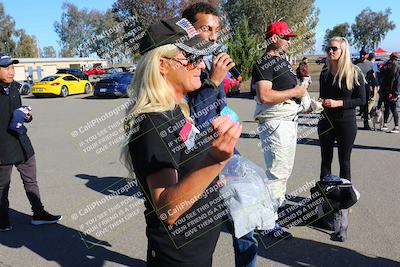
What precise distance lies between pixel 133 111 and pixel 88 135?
8.81m

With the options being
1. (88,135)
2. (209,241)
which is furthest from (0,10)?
(209,241)

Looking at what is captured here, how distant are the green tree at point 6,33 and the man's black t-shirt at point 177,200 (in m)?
75.5

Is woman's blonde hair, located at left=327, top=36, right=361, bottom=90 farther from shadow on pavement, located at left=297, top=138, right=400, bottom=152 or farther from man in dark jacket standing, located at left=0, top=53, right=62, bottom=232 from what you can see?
shadow on pavement, located at left=297, top=138, right=400, bottom=152

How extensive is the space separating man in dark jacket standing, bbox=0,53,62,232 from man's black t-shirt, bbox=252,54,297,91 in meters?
2.66

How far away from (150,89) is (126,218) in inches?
129

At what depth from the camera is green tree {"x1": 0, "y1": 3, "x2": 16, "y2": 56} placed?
67.6 m

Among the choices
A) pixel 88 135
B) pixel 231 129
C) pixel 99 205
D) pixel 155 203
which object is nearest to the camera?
pixel 231 129

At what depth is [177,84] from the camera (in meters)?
1.66

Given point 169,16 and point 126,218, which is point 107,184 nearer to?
point 126,218

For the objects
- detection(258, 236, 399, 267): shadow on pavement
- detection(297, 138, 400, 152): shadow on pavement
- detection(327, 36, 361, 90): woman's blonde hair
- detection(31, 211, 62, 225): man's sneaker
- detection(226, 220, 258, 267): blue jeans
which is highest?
detection(327, 36, 361, 90): woman's blonde hair

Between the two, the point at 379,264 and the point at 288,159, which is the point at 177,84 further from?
the point at 379,264

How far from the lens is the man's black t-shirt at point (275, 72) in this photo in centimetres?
349

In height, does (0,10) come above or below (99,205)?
above

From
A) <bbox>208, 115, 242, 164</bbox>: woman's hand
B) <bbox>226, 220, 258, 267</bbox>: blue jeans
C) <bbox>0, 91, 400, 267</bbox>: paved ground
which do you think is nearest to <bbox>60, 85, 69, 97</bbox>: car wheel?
<bbox>0, 91, 400, 267</bbox>: paved ground
